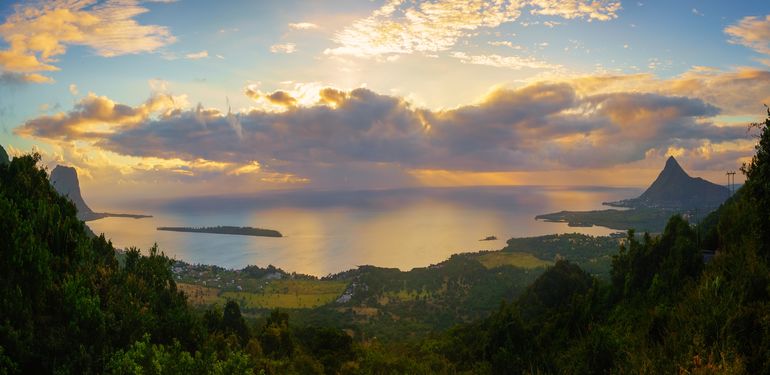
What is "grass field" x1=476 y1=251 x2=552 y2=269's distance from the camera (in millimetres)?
100875

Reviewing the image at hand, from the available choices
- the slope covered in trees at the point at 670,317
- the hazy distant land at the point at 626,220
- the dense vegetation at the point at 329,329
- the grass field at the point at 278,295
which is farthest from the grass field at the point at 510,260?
the dense vegetation at the point at 329,329

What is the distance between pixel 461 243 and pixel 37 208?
143 m

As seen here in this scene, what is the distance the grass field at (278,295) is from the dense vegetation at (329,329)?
184 ft

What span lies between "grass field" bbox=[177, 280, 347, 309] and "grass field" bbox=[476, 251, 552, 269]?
112 ft

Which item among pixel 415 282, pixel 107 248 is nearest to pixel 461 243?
pixel 415 282

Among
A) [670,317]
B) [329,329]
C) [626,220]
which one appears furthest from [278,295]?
[626,220]

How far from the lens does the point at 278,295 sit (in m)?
92.3

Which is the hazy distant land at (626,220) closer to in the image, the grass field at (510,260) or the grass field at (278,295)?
the grass field at (510,260)

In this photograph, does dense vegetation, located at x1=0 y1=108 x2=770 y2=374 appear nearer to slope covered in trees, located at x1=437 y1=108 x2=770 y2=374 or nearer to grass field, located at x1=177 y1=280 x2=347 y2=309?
slope covered in trees, located at x1=437 y1=108 x2=770 y2=374

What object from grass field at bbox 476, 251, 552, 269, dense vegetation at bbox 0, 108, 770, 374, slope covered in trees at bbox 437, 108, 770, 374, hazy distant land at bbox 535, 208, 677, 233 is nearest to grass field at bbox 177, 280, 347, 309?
grass field at bbox 476, 251, 552, 269

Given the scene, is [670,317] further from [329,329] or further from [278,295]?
[278,295]

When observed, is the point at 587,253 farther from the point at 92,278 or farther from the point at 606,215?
the point at 92,278

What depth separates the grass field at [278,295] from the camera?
85537 mm

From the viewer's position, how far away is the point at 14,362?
11.9 metres
